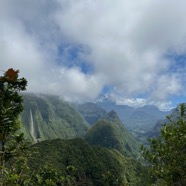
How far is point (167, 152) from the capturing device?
22.0 metres

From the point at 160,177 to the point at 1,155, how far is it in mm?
12862

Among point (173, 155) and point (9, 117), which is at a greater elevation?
point (9, 117)

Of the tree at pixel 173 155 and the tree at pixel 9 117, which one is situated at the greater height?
the tree at pixel 9 117

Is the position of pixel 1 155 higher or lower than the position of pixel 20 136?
lower

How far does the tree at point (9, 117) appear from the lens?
57.2ft

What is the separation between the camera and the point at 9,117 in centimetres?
2200

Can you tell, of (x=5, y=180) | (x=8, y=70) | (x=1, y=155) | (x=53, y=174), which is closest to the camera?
(x=8, y=70)

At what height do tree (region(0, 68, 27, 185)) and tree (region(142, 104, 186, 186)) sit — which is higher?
tree (region(0, 68, 27, 185))

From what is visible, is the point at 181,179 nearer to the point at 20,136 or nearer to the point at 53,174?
the point at 20,136

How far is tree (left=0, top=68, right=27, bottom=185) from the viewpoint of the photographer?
57.2 feet

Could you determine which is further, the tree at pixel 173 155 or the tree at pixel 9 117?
the tree at pixel 173 155

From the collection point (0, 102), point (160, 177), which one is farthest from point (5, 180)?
point (160, 177)

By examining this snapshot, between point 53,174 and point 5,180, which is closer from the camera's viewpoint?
point 5,180

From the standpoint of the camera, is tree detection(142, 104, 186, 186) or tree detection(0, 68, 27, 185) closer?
tree detection(0, 68, 27, 185)
